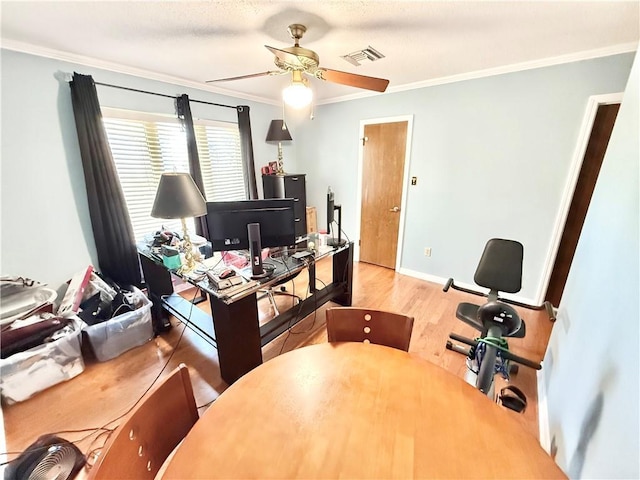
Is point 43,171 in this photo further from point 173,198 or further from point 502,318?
point 502,318

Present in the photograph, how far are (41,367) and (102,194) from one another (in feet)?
4.65

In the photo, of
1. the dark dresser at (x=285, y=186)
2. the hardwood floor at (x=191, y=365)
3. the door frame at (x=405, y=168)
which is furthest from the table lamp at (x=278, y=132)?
the hardwood floor at (x=191, y=365)

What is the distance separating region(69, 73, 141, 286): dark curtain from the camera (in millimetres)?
2180

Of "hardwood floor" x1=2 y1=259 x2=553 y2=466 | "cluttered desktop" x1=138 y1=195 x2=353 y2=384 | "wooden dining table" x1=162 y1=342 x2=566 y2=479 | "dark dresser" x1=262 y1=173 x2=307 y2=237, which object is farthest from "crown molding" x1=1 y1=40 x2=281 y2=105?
"wooden dining table" x1=162 y1=342 x2=566 y2=479

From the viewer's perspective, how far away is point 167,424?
2.84 ft

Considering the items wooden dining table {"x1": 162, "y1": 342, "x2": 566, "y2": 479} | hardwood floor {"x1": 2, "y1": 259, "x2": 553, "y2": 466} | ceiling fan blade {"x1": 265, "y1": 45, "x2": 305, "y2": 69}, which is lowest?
hardwood floor {"x1": 2, "y1": 259, "x2": 553, "y2": 466}

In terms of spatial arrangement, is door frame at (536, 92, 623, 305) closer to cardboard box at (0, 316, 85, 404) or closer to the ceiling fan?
the ceiling fan

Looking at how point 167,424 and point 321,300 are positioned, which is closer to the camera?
point 167,424

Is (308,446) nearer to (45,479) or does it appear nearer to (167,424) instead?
(167,424)

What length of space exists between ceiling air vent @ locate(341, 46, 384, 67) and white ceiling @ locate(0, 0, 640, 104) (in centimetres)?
6

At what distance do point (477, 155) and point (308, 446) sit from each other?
2997 mm

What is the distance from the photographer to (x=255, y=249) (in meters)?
1.81

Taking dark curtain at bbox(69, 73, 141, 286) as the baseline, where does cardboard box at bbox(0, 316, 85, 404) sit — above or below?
below

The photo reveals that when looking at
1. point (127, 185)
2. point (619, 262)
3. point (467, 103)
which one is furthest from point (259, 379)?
point (467, 103)
